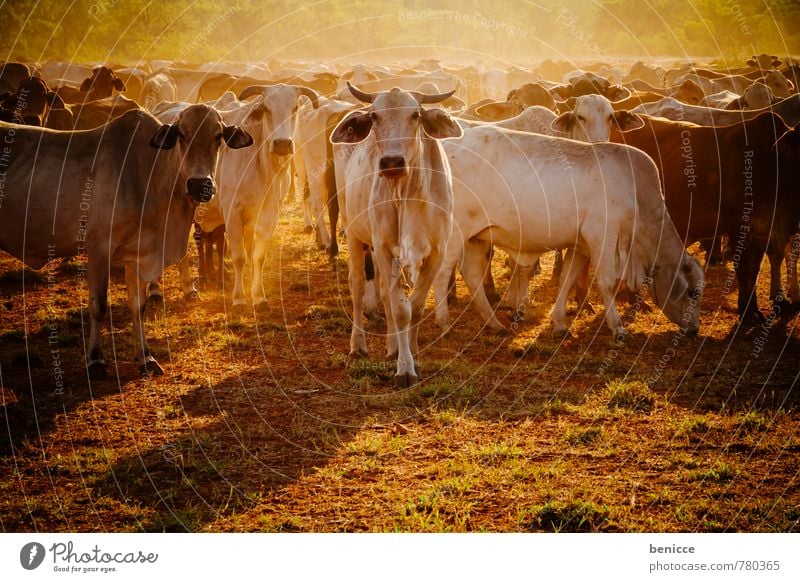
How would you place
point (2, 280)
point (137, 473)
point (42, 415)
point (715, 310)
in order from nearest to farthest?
point (137, 473)
point (42, 415)
point (715, 310)
point (2, 280)

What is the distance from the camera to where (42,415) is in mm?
8438

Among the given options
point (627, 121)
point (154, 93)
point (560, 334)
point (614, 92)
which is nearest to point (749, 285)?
point (560, 334)

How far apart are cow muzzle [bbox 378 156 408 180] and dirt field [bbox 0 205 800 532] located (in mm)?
2296

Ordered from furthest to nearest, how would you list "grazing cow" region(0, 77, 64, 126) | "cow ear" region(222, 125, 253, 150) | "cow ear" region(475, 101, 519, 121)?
"cow ear" region(475, 101, 519, 121) → "grazing cow" region(0, 77, 64, 126) → "cow ear" region(222, 125, 253, 150)

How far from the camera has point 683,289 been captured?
34.7 feet

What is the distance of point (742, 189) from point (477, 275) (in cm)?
380

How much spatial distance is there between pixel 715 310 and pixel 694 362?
2.47 metres

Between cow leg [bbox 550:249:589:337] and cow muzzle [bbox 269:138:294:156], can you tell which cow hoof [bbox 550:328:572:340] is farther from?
cow muzzle [bbox 269:138:294:156]

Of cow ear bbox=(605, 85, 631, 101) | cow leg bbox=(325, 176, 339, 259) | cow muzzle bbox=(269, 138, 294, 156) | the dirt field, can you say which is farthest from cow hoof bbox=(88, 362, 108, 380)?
cow ear bbox=(605, 85, 631, 101)

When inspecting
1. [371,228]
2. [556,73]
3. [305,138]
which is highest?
[556,73]


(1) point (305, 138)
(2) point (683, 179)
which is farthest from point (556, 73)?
(2) point (683, 179)

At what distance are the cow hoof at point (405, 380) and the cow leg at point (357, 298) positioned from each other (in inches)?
49.9

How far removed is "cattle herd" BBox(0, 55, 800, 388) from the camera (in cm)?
916

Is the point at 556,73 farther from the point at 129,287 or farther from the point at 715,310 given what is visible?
the point at 129,287
